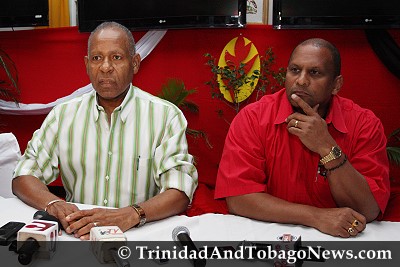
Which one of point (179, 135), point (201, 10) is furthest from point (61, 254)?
point (201, 10)

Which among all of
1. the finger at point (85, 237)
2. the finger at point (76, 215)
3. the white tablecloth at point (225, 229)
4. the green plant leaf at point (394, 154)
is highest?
the finger at point (76, 215)

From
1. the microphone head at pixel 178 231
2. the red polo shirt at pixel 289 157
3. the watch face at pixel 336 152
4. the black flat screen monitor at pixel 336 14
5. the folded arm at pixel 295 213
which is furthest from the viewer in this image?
the black flat screen monitor at pixel 336 14

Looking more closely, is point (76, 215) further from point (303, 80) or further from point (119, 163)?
point (303, 80)

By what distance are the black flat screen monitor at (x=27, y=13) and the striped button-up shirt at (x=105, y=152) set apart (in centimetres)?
259

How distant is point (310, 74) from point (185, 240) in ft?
3.33

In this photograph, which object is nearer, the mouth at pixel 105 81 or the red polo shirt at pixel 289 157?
the red polo shirt at pixel 289 157

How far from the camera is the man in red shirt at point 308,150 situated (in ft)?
6.42

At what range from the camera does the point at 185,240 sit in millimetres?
1505

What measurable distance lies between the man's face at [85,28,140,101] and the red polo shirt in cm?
56

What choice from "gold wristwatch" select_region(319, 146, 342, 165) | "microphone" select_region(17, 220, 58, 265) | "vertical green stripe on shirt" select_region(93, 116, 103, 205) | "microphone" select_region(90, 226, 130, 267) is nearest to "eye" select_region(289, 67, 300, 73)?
"gold wristwatch" select_region(319, 146, 342, 165)

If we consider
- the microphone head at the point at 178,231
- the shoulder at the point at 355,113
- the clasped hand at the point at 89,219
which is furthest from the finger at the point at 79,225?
the shoulder at the point at 355,113

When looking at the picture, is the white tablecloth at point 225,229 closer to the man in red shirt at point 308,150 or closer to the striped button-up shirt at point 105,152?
the man in red shirt at point 308,150

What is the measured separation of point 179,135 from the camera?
2.18m

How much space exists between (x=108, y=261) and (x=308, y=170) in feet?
3.41
